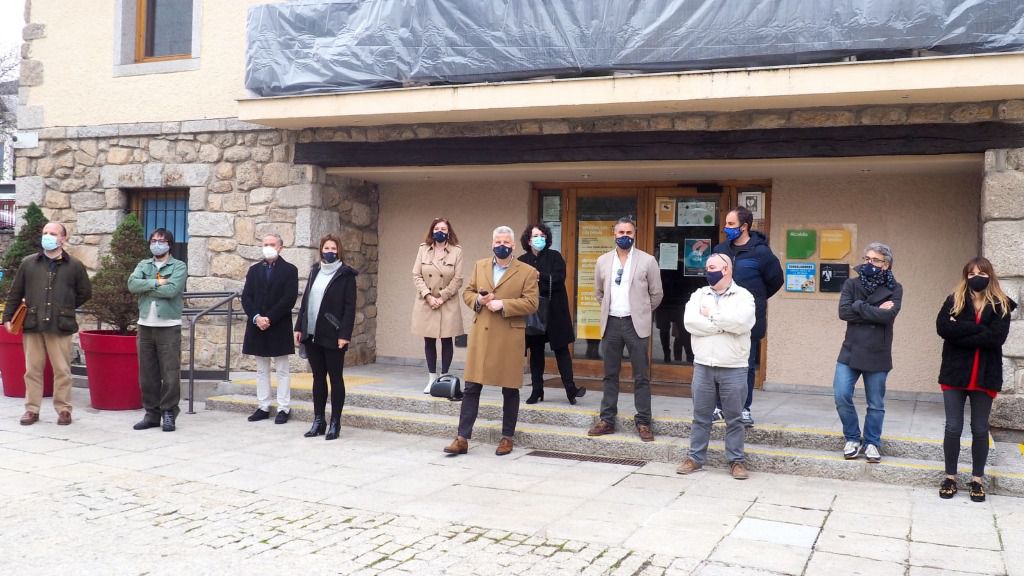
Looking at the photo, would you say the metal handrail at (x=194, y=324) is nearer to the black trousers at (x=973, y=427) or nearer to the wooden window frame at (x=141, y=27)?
the wooden window frame at (x=141, y=27)

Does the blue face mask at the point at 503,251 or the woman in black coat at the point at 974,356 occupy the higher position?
the blue face mask at the point at 503,251

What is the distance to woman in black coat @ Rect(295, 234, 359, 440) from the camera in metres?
7.05

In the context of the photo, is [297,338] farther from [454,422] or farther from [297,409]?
[454,422]

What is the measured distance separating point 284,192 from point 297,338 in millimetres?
2765

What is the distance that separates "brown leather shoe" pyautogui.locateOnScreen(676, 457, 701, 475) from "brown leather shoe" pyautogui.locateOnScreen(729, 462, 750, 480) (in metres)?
0.25

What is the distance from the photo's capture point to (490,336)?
6.44 meters

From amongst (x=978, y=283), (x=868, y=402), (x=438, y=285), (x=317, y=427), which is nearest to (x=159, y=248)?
(x=317, y=427)

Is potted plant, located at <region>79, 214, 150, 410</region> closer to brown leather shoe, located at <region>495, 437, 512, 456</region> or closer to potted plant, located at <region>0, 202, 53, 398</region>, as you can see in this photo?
potted plant, located at <region>0, 202, 53, 398</region>

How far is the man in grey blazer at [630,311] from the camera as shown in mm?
6621

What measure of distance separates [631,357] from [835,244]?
3.18 m

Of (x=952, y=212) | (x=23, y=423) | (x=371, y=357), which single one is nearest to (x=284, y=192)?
(x=371, y=357)

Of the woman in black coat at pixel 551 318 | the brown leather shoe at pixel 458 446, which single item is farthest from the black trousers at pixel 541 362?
the brown leather shoe at pixel 458 446

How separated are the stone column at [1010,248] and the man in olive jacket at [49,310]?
7.67 m

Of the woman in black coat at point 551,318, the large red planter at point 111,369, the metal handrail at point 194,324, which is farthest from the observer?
the large red planter at point 111,369
